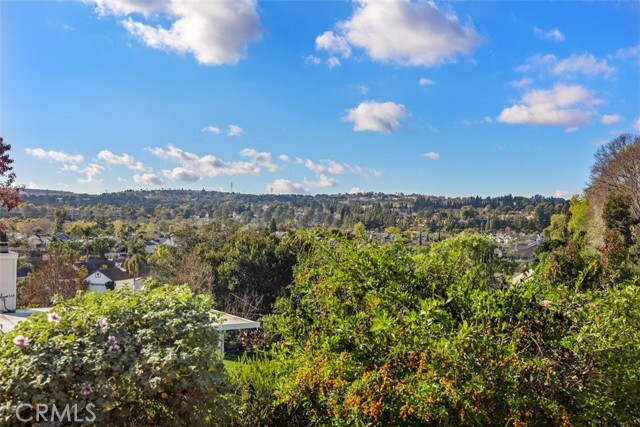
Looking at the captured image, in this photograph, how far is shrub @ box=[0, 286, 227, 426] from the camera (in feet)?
8.30

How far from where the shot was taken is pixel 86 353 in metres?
2.65

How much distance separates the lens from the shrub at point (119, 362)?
2529 mm

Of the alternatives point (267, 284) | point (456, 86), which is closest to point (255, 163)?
point (267, 284)

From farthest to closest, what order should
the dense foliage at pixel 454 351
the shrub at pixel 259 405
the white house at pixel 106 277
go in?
1. the white house at pixel 106 277
2. the shrub at pixel 259 405
3. the dense foliage at pixel 454 351

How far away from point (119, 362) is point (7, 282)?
6.53 meters

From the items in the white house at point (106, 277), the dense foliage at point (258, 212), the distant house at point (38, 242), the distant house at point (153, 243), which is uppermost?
the dense foliage at point (258, 212)

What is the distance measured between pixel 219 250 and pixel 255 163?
48.9ft

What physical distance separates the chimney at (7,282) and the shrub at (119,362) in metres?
5.54

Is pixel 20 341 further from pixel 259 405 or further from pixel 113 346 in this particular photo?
pixel 259 405

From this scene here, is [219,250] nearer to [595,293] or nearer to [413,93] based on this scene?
[413,93]

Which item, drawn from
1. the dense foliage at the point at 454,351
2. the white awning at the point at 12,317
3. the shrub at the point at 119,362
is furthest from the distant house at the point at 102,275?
the dense foliage at the point at 454,351

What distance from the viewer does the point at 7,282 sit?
775 cm

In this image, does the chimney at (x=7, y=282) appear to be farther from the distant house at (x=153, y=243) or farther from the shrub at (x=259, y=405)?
the distant house at (x=153, y=243)

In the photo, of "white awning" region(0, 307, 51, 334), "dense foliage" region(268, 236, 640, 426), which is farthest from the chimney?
"dense foliage" region(268, 236, 640, 426)
